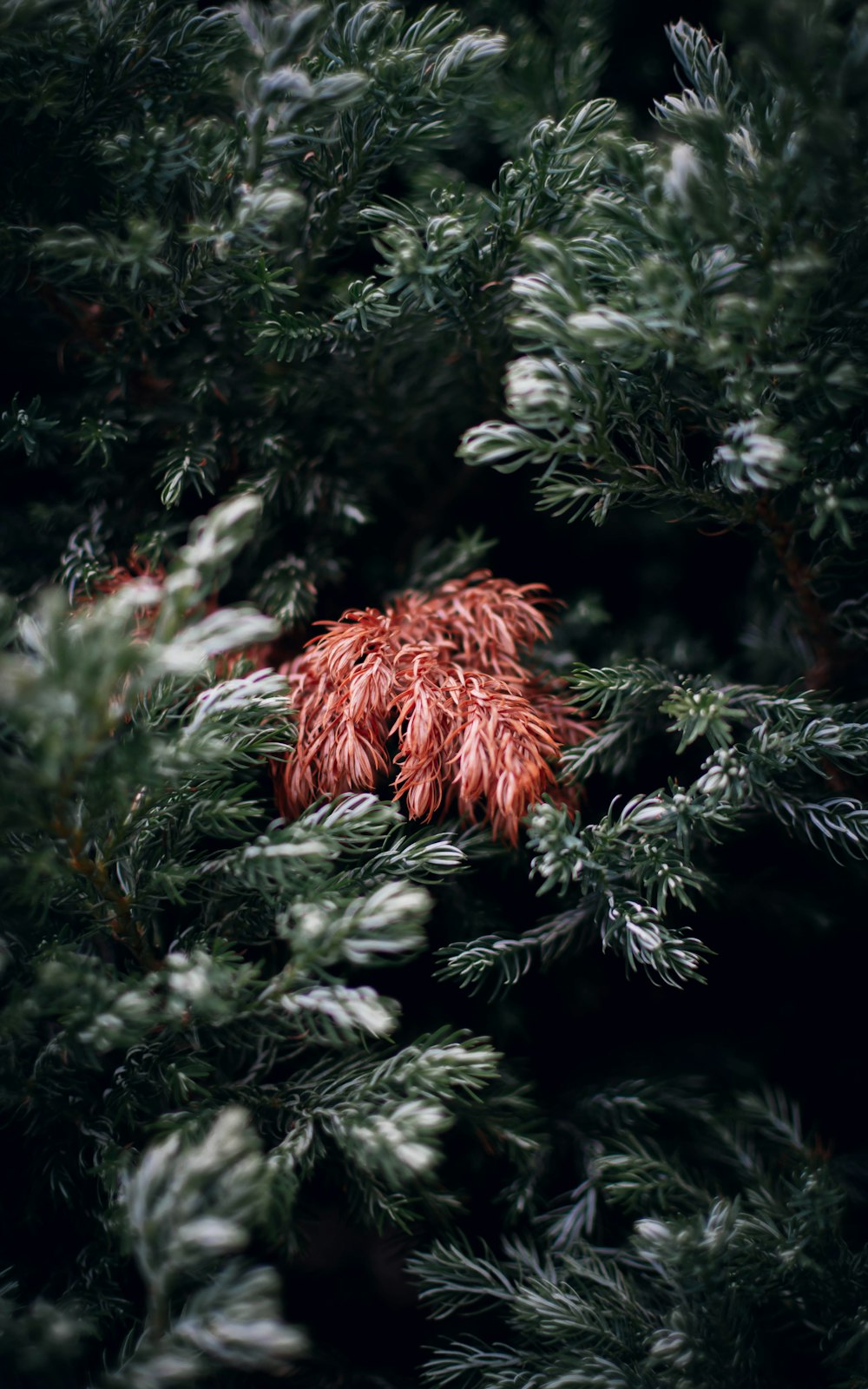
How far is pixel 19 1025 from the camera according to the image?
1.58ft

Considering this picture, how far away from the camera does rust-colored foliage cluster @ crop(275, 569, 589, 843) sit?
1.91 ft

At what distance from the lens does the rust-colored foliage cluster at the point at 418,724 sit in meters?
0.58

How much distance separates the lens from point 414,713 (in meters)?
0.58

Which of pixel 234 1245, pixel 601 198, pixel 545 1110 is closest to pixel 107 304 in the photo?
pixel 601 198

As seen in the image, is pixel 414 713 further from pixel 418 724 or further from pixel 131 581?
pixel 131 581

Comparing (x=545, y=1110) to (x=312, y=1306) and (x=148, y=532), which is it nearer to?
(x=312, y=1306)

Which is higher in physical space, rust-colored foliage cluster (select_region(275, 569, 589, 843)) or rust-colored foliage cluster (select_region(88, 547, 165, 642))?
rust-colored foliage cluster (select_region(88, 547, 165, 642))

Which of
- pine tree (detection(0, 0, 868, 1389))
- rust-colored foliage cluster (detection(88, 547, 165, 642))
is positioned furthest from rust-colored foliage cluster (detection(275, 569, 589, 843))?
rust-colored foliage cluster (detection(88, 547, 165, 642))

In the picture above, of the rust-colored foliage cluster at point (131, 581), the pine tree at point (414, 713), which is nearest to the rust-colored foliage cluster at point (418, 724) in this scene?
the pine tree at point (414, 713)

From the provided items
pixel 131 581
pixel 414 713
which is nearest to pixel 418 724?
pixel 414 713

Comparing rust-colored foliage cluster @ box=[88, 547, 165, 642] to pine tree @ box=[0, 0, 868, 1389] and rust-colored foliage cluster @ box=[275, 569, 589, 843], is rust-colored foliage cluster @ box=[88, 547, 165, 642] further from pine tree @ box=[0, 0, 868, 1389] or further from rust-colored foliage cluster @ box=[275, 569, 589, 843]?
rust-colored foliage cluster @ box=[275, 569, 589, 843]

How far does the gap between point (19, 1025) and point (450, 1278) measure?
0.37 meters

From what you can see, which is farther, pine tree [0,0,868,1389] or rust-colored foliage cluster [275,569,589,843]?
rust-colored foliage cluster [275,569,589,843]

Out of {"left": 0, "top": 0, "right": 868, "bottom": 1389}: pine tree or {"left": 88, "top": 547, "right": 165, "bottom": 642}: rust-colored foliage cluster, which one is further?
{"left": 88, "top": 547, "right": 165, "bottom": 642}: rust-colored foliage cluster
